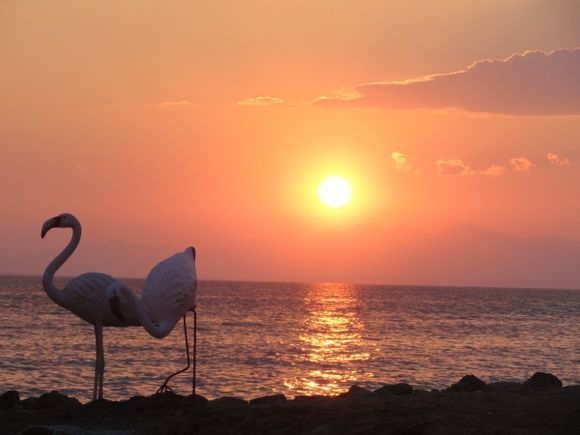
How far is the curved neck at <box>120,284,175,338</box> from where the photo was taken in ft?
45.6

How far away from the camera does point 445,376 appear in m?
31.9

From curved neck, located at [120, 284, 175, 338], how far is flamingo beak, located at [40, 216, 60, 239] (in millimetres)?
2669

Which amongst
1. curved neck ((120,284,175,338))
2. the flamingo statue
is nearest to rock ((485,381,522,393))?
the flamingo statue

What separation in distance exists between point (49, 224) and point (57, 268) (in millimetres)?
826

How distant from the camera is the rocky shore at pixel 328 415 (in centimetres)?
1163

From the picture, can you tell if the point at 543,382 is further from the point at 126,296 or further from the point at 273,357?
the point at 273,357

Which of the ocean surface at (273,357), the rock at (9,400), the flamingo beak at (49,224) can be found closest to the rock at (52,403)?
the rock at (9,400)

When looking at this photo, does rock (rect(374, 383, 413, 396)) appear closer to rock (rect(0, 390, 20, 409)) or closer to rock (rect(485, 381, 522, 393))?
rock (rect(485, 381, 522, 393))

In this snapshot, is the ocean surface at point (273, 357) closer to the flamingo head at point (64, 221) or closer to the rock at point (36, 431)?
the flamingo head at point (64, 221)

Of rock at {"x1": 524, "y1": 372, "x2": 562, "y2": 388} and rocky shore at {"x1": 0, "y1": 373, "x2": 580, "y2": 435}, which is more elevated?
rock at {"x1": 524, "y1": 372, "x2": 562, "y2": 388}

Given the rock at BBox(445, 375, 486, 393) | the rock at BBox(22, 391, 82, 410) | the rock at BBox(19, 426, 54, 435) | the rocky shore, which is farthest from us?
the rock at BBox(445, 375, 486, 393)

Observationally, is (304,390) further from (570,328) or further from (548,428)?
(570,328)

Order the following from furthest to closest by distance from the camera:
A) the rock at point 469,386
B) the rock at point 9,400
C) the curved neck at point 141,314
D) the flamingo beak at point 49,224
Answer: the rock at point 469,386 → the rock at point 9,400 → the flamingo beak at point 49,224 → the curved neck at point 141,314

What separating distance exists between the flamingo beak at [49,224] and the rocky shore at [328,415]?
307cm
